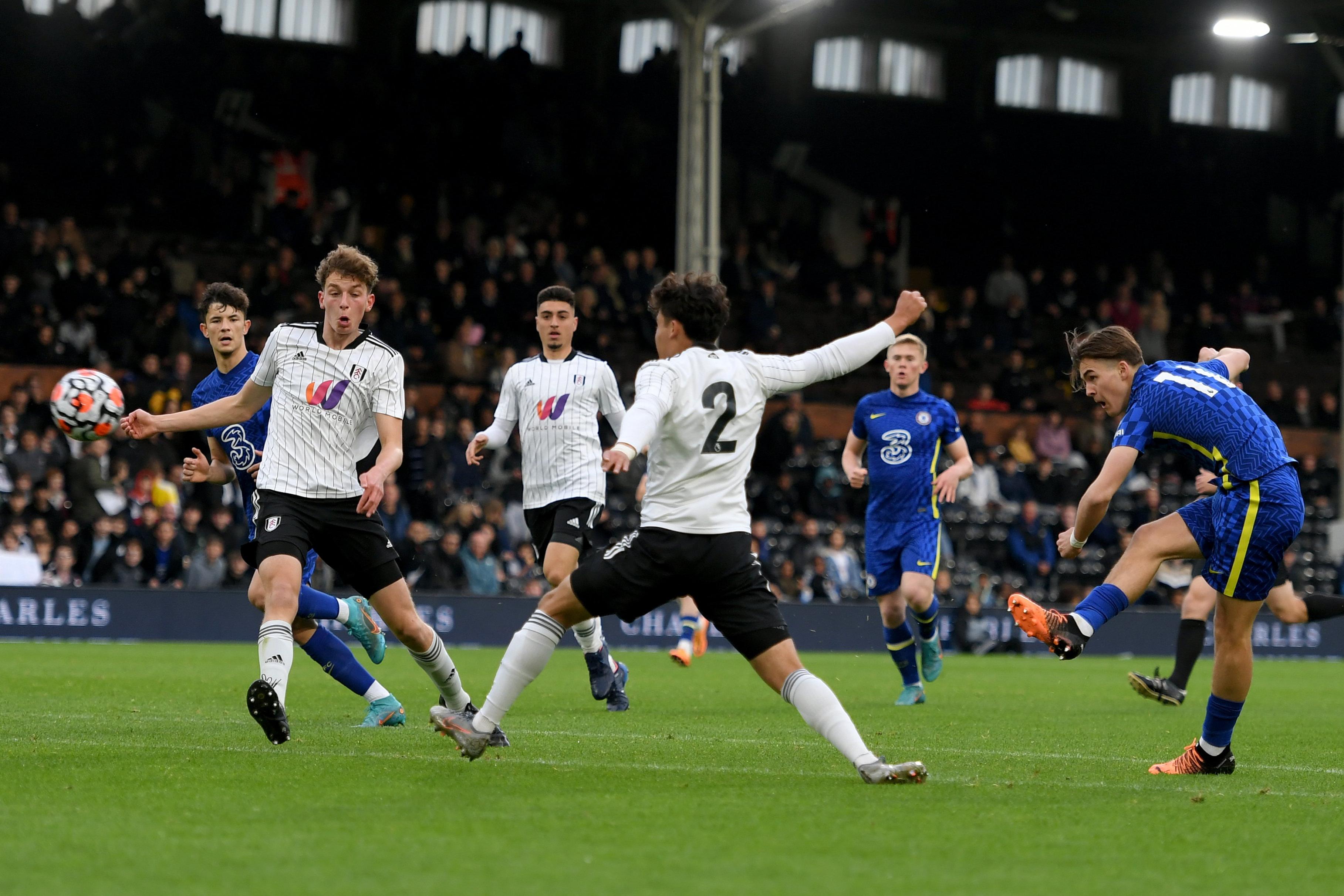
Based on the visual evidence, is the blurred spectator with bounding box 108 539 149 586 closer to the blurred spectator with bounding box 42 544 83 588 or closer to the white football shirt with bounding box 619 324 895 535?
the blurred spectator with bounding box 42 544 83 588

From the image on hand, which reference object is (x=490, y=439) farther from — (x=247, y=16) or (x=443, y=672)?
(x=247, y=16)

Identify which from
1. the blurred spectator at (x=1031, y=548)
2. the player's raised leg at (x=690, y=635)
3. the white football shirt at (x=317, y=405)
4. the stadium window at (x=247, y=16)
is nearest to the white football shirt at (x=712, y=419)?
the white football shirt at (x=317, y=405)

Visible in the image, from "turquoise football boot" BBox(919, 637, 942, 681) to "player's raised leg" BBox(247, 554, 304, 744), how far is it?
19.5 ft

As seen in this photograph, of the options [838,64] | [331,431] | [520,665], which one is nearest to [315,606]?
[331,431]

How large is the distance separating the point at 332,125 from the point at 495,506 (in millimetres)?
11928

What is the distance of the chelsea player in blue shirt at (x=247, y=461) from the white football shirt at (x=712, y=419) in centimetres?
300

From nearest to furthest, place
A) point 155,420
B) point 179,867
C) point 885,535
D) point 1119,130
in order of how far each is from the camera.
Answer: point 179,867
point 155,420
point 885,535
point 1119,130

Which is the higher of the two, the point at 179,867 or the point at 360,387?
the point at 360,387

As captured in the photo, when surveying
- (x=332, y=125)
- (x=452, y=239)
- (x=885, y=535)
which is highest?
(x=332, y=125)

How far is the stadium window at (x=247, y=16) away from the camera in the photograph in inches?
1225

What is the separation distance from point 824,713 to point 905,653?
545 cm

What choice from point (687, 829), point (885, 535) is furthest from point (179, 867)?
point (885, 535)

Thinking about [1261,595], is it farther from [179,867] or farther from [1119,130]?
[1119,130]

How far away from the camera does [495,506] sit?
21156mm
